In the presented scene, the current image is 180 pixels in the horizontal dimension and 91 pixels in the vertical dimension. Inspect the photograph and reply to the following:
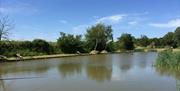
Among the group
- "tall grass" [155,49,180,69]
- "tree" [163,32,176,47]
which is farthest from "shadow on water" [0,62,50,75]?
"tree" [163,32,176,47]

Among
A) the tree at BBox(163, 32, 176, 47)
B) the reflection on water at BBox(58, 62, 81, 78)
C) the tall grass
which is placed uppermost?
the tree at BBox(163, 32, 176, 47)

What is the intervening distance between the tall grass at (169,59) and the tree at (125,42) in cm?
3973

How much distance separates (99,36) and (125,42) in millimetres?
8733

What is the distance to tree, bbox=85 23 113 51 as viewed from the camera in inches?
2050

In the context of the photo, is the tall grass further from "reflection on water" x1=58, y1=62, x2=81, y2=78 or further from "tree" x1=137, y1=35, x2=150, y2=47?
"tree" x1=137, y1=35, x2=150, y2=47

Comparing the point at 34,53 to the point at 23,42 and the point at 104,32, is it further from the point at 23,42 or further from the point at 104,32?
the point at 104,32

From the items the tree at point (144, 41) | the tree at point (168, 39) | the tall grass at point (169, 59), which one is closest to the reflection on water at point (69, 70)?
the tall grass at point (169, 59)

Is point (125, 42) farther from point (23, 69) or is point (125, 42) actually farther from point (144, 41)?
point (23, 69)

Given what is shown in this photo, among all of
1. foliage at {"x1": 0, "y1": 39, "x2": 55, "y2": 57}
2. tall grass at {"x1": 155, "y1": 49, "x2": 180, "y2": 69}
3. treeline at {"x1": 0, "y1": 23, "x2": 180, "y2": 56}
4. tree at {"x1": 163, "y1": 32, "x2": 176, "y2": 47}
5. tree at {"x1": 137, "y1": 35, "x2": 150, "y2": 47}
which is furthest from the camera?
tree at {"x1": 137, "y1": 35, "x2": 150, "y2": 47}

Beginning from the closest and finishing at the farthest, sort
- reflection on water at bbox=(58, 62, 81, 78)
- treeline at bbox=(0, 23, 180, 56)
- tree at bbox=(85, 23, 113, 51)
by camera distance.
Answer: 1. reflection on water at bbox=(58, 62, 81, 78)
2. treeline at bbox=(0, 23, 180, 56)
3. tree at bbox=(85, 23, 113, 51)

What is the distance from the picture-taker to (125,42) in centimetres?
6000

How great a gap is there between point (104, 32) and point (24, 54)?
23.1m

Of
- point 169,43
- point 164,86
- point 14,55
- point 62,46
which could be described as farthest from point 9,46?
point 169,43

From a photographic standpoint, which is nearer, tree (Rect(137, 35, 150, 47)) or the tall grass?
the tall grass
